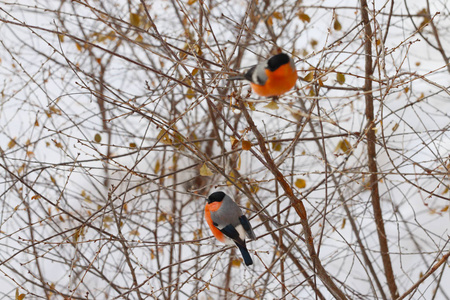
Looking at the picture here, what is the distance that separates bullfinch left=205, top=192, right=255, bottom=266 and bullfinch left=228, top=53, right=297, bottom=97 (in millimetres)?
467

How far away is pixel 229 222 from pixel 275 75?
56cm

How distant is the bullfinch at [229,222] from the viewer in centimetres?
161

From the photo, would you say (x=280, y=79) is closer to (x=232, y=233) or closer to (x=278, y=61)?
(x=278, y=61)

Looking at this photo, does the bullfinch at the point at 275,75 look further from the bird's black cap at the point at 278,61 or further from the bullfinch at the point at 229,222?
the bullfinch at the point at 229,222

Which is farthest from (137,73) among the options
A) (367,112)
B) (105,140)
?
(367,112)

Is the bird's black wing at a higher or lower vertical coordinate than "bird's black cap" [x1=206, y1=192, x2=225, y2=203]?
lower

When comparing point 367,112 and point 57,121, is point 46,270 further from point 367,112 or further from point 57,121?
point 367,112

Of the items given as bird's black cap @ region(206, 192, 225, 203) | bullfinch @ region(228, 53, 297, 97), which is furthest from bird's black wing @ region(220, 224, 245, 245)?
bullfinch @ region(228, 53, 297, 97)

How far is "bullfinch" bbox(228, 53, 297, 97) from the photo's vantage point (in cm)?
133

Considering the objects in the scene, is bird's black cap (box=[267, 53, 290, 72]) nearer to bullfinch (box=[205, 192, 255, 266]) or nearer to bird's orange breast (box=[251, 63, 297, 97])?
bird's orange breast (box=[251, 63, 297, 97])

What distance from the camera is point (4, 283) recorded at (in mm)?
3820

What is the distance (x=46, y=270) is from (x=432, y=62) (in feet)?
12.4

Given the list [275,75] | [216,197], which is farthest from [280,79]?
[216,197]

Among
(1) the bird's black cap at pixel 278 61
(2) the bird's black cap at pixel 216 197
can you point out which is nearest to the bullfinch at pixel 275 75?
(1) the bird's black cap at pixel 278 61
